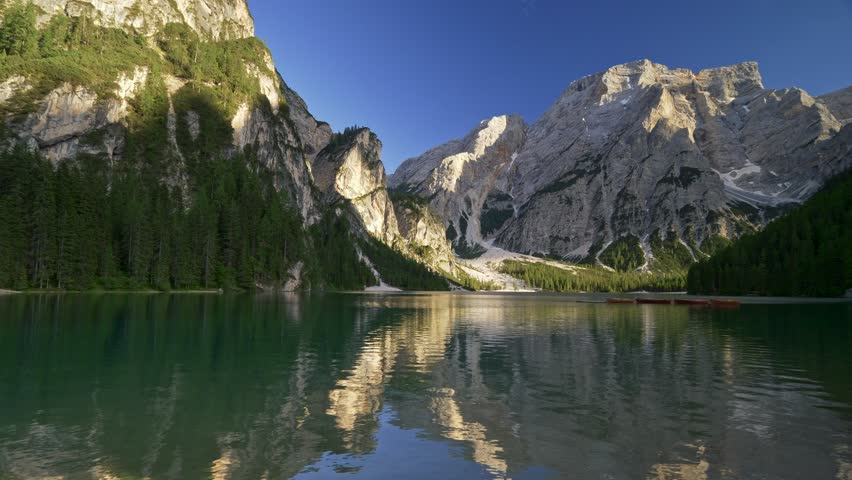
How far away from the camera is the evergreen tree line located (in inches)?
4215

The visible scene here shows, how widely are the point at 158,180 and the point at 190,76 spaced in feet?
202

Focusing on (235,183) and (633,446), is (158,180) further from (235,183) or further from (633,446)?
(633,446)

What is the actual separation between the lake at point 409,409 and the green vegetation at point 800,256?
14943 centimetres

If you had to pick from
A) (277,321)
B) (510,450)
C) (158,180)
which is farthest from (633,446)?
(158,180)

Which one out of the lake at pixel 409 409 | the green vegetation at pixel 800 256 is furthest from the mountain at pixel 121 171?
the green vegetation at pixel 800 256

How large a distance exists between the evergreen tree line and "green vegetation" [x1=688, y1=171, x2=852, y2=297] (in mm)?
167323

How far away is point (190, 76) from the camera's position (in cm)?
19575

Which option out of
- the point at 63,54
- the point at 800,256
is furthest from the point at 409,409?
the point at 800,256

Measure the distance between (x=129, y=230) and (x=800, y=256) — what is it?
207484mm

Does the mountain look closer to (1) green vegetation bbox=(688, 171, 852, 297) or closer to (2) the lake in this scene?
(2) the lake

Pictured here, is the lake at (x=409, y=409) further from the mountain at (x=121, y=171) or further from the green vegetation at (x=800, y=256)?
the green vegetation at (x=800, y=256)

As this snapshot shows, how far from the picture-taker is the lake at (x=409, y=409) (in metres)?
13.4

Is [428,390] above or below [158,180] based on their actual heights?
below

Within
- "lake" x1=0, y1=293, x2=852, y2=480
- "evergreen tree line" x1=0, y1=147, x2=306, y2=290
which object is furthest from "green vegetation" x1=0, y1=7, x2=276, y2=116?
"lake" x1=0, y1=293, x2=852, y2=480
